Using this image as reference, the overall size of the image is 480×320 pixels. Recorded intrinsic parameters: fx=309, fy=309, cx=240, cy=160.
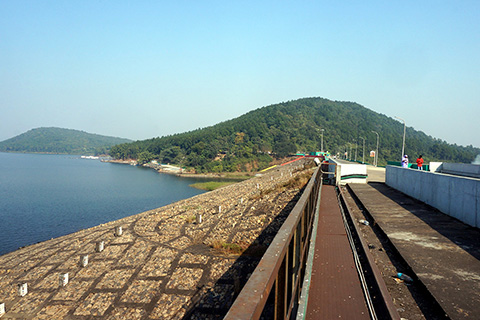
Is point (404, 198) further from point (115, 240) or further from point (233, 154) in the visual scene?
point (233, 154)

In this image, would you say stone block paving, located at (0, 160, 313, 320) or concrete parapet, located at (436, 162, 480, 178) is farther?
concrete parapet, located at (436, 162, 480, 178)

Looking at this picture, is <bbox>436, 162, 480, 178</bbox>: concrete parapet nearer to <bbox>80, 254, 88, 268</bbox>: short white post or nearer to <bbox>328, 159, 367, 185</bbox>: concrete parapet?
<bbox>328, 159, 367, 185</bbox>: concrete parapet

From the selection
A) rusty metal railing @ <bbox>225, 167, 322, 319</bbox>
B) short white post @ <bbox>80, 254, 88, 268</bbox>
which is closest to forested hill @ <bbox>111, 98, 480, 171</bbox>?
short white post @ <bbox>80, 254, 88, 268</bbox>

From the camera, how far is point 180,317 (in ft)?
35.3

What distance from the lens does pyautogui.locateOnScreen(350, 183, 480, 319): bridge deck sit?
4566 mm

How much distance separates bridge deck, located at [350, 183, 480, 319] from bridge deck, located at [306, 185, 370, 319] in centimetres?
118

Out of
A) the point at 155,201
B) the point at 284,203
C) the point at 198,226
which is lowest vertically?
the point at 155,201

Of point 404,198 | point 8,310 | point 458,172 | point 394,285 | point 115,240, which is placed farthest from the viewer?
point 458,172

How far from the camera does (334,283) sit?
15.2 feet

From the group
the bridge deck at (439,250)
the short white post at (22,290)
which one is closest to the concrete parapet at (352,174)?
the bridge deck at (439,250)

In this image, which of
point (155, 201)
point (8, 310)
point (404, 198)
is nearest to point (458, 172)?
point (404, 198)

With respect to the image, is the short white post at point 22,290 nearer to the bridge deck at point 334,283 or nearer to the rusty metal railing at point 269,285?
the bridge deck at point 334,283

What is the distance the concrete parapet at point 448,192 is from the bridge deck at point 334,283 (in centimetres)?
419

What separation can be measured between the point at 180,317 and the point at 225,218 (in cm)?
964
